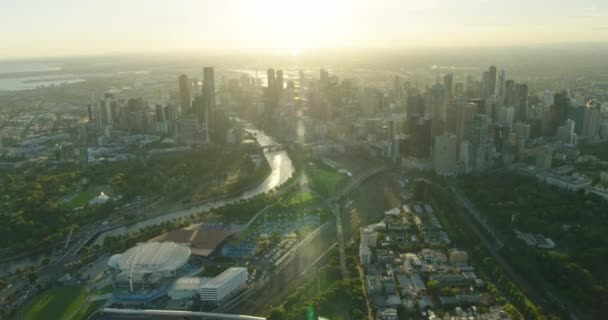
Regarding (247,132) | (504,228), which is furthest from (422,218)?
(247,132)

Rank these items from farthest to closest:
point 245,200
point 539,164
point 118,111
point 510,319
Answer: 1. point 118,111
2. point 539,164
3. point 245,200
4. point 510,319

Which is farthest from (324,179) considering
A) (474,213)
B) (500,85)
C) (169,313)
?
(500,85)

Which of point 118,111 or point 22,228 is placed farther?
point 118,111

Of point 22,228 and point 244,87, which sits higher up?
point 244,87

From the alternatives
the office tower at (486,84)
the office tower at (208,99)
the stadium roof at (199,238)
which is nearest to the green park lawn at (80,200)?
the stadium roof at (199,238)

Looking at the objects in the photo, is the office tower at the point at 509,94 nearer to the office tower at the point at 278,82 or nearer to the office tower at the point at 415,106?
the office tower at the point at 415,106

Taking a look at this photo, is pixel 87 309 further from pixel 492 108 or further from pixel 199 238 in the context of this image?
pixel 492 108

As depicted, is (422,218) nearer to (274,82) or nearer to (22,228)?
(22,228)

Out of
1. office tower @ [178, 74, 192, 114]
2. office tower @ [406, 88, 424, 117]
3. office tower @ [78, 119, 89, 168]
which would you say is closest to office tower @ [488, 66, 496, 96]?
office tower @ [406, 88, 424, 117]
